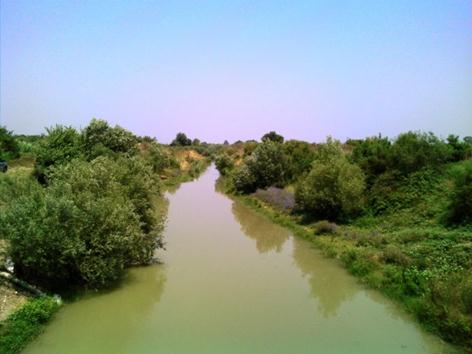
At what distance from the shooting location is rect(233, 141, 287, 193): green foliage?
41.7 meters

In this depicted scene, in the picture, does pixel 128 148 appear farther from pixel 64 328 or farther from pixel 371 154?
pixel 64 328

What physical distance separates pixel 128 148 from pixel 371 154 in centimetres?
2291

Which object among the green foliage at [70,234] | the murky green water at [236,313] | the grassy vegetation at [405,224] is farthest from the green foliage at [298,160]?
the green foliage at [70,234]

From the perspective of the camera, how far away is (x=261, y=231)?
Result: 28.4 metres

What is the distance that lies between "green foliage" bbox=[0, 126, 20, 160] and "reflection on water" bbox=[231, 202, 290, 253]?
24982mm

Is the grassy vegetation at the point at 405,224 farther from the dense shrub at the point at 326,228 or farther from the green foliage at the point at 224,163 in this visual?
the green foliage at the point at 224,163

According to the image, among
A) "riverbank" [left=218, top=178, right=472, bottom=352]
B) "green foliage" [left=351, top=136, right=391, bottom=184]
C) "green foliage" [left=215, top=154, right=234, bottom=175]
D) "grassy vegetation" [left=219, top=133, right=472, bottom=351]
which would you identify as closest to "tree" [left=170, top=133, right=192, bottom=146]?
"green foliage" [left=215, top=154, right=234, bottom=175]

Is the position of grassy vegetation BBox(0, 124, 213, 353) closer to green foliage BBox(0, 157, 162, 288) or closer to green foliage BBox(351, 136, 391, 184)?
green foliage BBox(0, 157, 162, 288)

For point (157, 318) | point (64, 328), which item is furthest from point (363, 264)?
point (64, 328)

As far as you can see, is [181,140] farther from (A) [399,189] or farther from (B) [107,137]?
(A) [399,189]

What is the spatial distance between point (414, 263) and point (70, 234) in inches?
492

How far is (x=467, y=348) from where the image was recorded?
11.2 metres

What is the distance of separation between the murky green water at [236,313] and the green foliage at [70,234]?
→ 1.24 metres

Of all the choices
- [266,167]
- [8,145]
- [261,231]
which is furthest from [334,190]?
[8,145]
